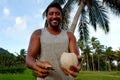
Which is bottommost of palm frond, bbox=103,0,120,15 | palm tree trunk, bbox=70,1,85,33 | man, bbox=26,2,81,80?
man, bbox=26,2,81,80

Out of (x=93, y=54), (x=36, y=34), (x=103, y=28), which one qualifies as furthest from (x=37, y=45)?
(x=93, y=54)

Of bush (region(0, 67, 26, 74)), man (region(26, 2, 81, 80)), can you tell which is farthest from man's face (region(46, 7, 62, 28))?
bush (region(0, 67, 26, 74))

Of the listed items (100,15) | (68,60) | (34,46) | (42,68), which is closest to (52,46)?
(34,46)

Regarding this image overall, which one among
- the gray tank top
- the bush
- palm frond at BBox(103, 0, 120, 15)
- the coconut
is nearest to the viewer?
the coconut

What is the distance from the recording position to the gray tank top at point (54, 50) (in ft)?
9.50

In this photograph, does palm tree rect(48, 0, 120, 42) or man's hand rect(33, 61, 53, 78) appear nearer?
man's hand rect(33, 61, 53, 78)

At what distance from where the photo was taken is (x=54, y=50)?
9.64 ft

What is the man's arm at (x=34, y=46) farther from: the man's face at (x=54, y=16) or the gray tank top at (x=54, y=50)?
the man's face at (x=54, y=16)

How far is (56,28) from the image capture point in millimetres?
3047

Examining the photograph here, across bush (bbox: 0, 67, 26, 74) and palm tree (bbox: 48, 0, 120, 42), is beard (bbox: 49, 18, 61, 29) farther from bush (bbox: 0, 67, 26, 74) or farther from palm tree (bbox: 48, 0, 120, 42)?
bush (bbox: 0, 67, 26, 74)

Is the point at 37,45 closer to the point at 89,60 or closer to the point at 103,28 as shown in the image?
the point at 103,28

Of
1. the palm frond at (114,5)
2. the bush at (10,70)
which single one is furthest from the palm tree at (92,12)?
the bush at (10,70)

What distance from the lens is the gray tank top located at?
290 cm

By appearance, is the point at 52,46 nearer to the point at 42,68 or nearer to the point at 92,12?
the point at 42,68
